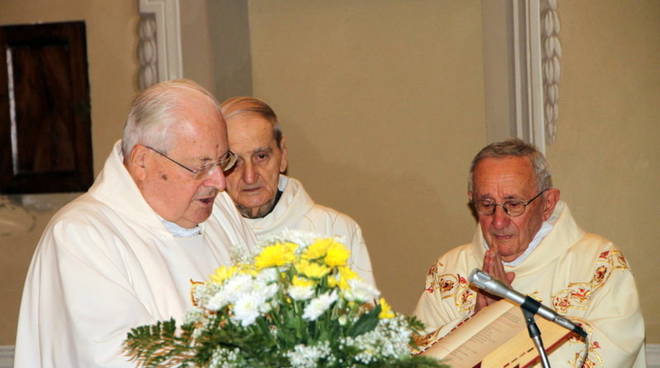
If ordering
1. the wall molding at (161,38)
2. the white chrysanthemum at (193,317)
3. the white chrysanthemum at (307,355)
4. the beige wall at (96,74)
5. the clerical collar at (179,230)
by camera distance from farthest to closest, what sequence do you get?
the beige wall at (96,74), the wall molding at (161,38), the clerical collar at (179,230), the white chrysanthemum at (193,317), the white chrysanthemum at (307,355)

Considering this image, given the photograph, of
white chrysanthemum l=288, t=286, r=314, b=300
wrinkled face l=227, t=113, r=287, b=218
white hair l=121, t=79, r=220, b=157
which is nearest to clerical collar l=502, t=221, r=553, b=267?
wrinkled face l=227, t=113, r=287, b=218

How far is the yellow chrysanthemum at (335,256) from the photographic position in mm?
2307

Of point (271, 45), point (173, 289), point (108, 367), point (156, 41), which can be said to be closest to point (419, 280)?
point (271, 45)

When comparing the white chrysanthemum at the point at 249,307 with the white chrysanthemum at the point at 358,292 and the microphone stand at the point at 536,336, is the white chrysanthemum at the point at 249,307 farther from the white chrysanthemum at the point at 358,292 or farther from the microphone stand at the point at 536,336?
the microphone stand at the point at 536,336

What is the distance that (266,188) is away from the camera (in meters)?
4.99

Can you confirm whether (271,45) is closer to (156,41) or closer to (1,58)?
(156,41)

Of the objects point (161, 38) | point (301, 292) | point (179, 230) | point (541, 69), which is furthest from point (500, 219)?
point (161, 38)

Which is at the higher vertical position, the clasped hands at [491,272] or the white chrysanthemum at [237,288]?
the white chrysanthemum at [237,288]

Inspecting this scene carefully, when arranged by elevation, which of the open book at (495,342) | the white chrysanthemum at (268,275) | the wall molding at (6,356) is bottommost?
the wall molding at (6,356)

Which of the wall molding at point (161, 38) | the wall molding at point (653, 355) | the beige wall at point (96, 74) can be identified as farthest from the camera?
the beige wall at point (96, 74)

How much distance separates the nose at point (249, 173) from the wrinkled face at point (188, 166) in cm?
131

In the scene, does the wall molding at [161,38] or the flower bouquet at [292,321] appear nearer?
the flower bouquet at [292,321]

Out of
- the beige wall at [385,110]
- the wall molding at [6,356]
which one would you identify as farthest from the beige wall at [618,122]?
the wall molding at [6,356]

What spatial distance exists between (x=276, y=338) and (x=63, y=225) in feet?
4.45
